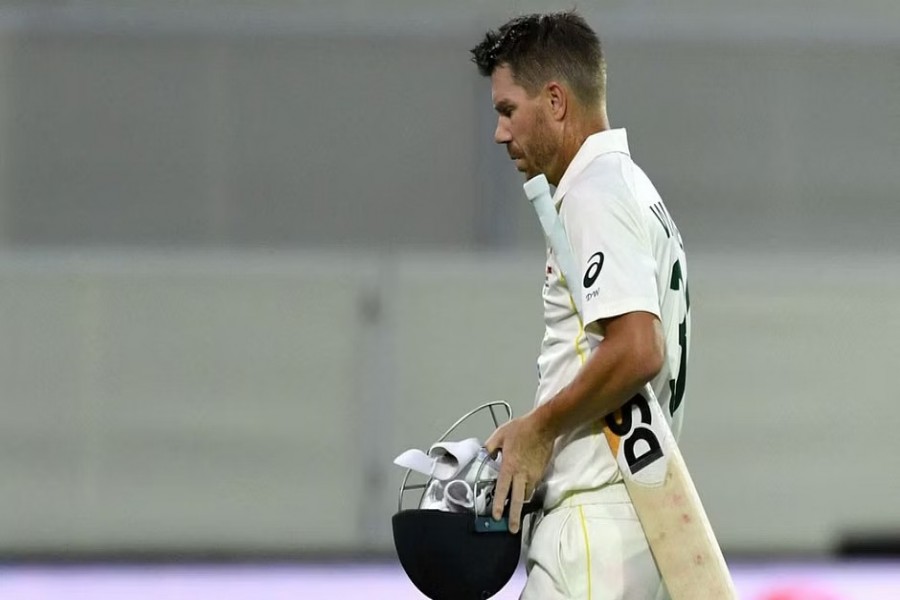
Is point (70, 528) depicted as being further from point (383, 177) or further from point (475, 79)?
point (475, 79)

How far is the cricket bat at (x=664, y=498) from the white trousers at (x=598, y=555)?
0.03m

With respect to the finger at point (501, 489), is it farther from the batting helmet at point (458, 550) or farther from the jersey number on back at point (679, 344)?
the jersey number on back at point (679, 344)

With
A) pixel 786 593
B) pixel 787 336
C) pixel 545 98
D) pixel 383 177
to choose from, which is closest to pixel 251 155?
pixel 383 177

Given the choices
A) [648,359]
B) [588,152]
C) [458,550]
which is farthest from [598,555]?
[588,152]

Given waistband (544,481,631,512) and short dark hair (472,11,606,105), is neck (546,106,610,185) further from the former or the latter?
waistband (544,481,631,512)

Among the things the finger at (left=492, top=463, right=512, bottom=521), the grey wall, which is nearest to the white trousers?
the finger at (left=492, top=463, right=512, bottom=521)

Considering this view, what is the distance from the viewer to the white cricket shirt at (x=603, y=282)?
6.74 ft

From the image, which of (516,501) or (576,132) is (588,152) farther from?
(516,501)

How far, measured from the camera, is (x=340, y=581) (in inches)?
191

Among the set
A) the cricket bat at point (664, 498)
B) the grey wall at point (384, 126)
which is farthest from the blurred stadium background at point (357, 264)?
the cricket bat at point (664, 498)

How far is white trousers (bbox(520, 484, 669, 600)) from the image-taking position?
6.91 feet

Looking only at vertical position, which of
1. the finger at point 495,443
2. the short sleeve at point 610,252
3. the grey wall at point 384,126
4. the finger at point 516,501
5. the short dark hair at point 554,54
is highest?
the grey wall at point 384,126

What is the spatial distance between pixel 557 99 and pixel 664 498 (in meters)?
0.63

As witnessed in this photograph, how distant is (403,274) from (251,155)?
2.65 feet
